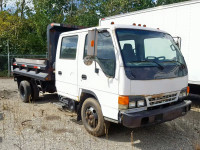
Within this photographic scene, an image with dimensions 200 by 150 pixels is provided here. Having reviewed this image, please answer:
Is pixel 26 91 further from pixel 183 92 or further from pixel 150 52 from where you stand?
pixel 183 92

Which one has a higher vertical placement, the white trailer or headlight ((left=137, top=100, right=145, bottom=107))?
the white trailer

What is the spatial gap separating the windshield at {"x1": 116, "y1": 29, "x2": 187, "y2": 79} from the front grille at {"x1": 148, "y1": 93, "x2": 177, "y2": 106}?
→ 389mm

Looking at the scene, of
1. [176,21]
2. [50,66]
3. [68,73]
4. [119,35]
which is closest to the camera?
[119,35]

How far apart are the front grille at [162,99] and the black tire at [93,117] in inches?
39.7

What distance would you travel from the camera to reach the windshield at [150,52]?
3.74 metres

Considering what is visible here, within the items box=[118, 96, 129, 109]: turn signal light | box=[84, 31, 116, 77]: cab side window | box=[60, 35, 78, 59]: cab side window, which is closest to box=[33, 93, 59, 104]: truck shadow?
box=[60, 35, 78, 59]: cab side window

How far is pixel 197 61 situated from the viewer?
20.7 ft

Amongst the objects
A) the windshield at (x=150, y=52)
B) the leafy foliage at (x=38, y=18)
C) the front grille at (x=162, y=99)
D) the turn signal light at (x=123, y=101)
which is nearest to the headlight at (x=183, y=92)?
the front grille at (x=162, y=99)

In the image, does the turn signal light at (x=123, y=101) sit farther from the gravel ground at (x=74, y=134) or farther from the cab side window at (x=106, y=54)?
the gravel ground at (x=74, y=134)

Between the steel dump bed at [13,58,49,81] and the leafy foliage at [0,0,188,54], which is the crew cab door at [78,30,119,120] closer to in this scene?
the steel dump bed at [13,58,49,81]

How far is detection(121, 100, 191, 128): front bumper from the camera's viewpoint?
345 cm

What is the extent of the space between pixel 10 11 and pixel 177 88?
19.1 m

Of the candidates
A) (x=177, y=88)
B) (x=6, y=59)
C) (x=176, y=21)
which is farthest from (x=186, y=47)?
(x=6, y=59)

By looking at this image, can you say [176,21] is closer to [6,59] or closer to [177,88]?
[177,88]
